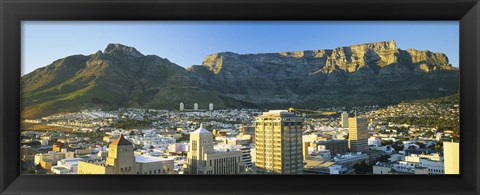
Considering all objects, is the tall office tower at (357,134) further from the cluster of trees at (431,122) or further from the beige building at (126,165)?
the beige building at (126,165)

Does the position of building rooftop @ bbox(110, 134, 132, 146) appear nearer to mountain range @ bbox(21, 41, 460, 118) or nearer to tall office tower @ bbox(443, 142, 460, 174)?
mountain range @ bbox(21, 41, 460, 118)

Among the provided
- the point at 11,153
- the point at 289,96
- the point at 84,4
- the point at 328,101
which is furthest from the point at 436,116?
the point at 11,153

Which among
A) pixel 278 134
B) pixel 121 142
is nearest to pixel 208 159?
pixel 121 142

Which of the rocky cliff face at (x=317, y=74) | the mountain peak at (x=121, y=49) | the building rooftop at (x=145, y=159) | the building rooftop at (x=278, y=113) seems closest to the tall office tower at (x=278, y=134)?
the building rooftop at (x=278, y=113)

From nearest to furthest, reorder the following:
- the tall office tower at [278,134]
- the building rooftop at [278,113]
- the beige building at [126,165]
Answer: the beige building at [126,165], the tall office tower at [278,134], the building rooftop at [278,113]

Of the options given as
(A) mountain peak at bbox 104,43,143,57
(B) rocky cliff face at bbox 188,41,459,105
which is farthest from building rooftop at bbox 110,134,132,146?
(B) rocky cliff face at bbox 188,41,459,105
